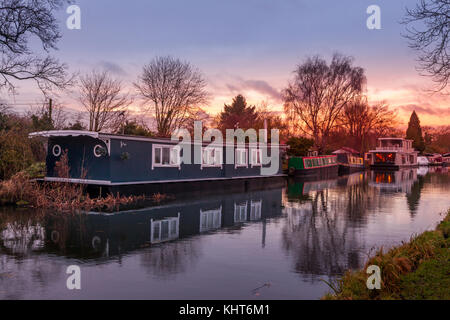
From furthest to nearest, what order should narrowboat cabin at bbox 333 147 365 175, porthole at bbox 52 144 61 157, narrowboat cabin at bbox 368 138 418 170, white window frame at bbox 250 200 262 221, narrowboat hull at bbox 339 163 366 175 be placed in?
narrowboat cabin at bbox 368 138 418 170 < narrowboat cabin at bbox 333 147 365 175 < narrowboat hull at bbox 339 163 366 175 < porthole at bbox 52 144 61 157 < white window frame at bbox 250 200 262 221

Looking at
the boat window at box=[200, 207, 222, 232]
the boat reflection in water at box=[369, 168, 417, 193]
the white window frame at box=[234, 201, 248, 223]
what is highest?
the boat window at box=[200, 207, 222, 232]

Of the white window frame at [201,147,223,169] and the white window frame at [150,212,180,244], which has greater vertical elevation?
the white window frame at [201,147,223,169]

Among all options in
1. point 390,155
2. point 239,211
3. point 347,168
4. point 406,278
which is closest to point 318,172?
point 347,168

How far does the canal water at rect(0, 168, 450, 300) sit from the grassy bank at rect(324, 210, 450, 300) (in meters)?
0.66

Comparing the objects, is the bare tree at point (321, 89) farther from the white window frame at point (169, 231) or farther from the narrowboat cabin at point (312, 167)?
the white window frame at point (169, 231)


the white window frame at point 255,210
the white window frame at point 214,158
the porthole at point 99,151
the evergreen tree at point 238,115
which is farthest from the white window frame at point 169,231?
the evergreen tree at point 238,115

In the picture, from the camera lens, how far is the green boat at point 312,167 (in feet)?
129

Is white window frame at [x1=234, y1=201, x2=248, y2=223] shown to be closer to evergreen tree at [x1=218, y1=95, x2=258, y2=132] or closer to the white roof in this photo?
the white roof

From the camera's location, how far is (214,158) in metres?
25.4

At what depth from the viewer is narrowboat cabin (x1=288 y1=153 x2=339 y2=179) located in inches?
1551

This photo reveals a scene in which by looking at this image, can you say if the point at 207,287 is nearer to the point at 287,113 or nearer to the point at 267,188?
the point at 267,188

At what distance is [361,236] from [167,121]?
3087 centimetres

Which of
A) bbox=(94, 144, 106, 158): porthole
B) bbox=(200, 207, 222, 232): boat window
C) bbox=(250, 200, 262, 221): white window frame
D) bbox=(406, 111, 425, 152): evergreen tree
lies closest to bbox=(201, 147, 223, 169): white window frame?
bbox=(250, 200, 262, 221): white window frame

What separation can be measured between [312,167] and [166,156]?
22231 mm
